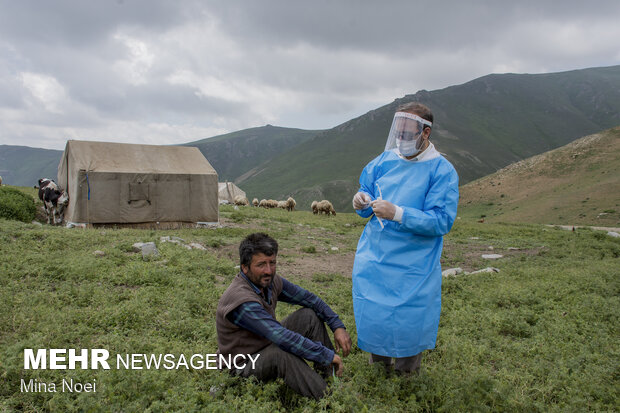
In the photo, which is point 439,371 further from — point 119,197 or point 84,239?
point 119,197

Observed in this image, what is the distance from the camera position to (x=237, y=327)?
10.3 feet

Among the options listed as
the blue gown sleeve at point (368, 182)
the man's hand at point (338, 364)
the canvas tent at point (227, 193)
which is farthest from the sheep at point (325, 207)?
the man's hand at point (338, 364)

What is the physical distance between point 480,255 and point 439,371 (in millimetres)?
8532

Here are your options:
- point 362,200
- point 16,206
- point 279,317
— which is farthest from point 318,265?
point 16,206

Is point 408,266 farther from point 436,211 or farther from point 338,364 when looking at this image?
point 338,364

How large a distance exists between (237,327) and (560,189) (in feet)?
118

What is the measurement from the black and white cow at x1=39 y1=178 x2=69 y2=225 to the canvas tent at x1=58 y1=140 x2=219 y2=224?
1.08ft

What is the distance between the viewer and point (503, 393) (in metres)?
3.35

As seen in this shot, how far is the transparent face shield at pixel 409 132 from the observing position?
2.98 m

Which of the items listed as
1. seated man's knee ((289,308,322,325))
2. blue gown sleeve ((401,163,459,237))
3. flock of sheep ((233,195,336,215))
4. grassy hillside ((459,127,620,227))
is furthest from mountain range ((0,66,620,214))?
blue gown sleeve ((401,163,459,237))

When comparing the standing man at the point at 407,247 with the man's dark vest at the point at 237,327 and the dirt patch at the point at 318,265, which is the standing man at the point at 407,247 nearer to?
the man's dark vest at the point at 237,327

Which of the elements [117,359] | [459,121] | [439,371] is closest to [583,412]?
[439,371]

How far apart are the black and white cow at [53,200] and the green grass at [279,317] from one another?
4326 mm

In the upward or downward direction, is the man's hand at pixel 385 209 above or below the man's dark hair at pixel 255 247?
above
